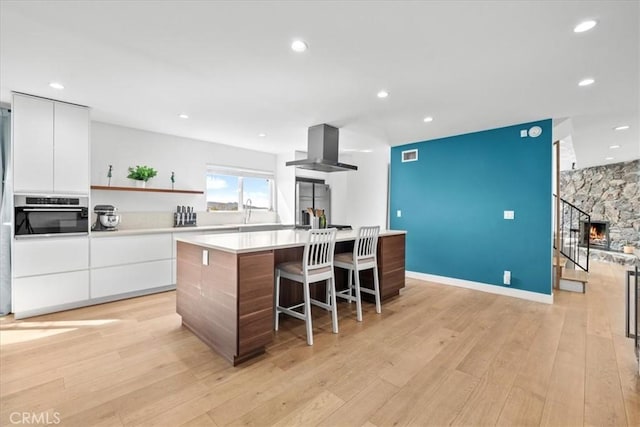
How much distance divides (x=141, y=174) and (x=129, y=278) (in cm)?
152

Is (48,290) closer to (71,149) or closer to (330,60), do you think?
(71,149)

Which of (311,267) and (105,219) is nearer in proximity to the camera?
(311,267)

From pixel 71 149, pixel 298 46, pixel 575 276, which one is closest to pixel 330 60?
pixel 298 46

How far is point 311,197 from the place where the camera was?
637 centimetres

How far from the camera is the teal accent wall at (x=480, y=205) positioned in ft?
12.5

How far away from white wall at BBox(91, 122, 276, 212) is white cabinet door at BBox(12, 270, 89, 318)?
1.19m

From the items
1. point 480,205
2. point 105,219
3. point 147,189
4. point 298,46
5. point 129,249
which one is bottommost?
point 129,249

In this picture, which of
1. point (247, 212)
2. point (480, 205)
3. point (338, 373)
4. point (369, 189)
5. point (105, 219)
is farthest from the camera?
point (369, 189)

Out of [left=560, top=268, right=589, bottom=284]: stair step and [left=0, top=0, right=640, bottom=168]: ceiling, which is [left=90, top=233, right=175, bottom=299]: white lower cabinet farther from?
[left=560, top=268, right=589, bottom=284]: stair step

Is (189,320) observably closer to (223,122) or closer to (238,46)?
(238,46)

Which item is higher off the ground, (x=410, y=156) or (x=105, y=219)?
(x=410, y=156)

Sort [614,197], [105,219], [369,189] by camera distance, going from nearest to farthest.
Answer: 1. [105,219]
2. [369,189]
3. [614,197]

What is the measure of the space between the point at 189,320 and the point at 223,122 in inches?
105

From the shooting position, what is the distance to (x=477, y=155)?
14.3 feet
